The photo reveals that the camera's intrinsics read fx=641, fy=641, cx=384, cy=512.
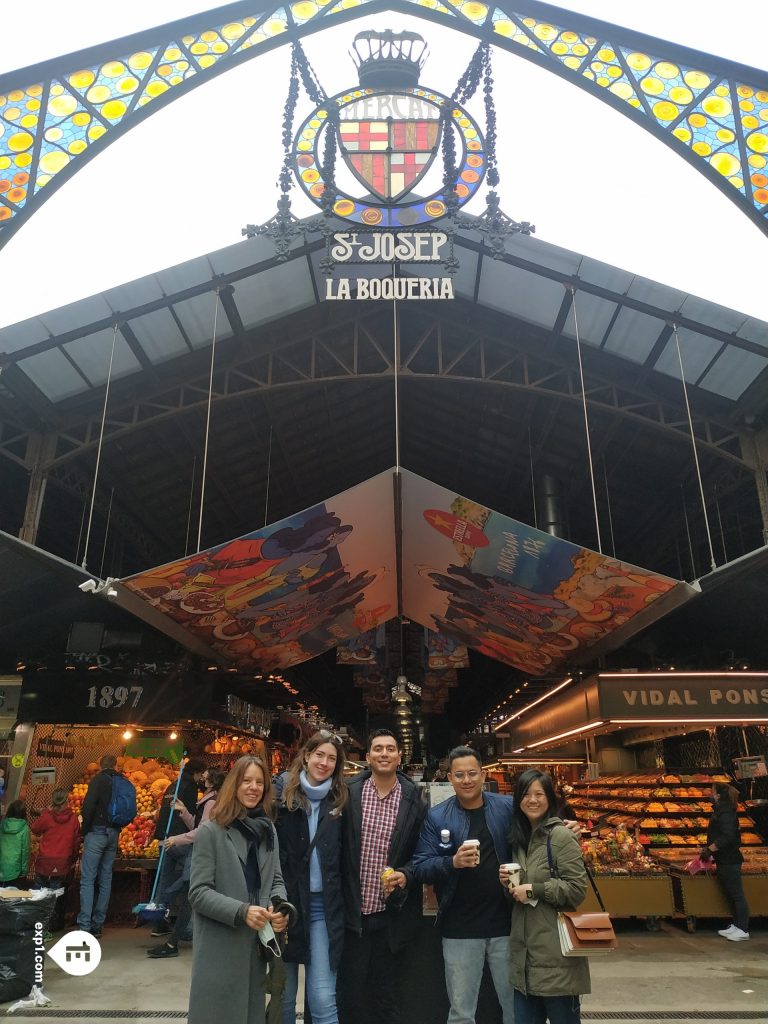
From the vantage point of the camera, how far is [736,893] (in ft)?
21.0

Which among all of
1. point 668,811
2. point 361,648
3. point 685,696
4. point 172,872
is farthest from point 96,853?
point 685,696

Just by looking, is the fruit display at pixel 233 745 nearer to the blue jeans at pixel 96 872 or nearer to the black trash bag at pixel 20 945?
the blue jeans at pixel 96 872

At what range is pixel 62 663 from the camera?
10164 millimetres

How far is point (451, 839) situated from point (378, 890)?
38 centimetres

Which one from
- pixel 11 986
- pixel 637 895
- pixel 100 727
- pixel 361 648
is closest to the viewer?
pixel 11 986

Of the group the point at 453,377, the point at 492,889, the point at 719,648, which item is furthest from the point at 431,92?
the point at 719,648

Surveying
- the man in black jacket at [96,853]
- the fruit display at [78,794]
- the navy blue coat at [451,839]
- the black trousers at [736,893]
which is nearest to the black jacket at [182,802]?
the man in black jacket at [96,853]

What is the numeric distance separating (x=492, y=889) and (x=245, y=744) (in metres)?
12.2

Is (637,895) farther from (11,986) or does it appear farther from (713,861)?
(11,986)

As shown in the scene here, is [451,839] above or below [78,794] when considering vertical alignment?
above

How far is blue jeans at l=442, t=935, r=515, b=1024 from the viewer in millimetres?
2750

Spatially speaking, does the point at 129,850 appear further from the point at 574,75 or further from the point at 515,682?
Result: the point at 515,682

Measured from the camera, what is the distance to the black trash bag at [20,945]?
13.9 feet

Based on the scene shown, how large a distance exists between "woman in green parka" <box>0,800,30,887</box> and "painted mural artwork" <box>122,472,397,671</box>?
2.32 metres
